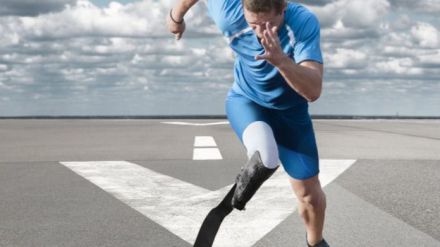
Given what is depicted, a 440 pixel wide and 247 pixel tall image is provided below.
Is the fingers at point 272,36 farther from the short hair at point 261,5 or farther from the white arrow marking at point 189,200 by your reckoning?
the white arrow marking at point 189,200

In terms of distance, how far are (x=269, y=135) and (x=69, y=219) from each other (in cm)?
253

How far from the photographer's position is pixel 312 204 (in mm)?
4609

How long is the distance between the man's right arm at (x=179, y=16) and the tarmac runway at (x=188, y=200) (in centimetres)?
161

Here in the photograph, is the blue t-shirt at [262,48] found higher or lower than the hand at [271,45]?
lower

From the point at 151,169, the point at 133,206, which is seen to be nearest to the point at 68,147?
the point at 151,169

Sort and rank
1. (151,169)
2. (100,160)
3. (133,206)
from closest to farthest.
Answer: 1. (133,206)
2. (151,169)
3. (100,160)

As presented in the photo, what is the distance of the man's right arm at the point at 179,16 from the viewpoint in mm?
5211

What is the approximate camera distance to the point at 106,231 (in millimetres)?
5555

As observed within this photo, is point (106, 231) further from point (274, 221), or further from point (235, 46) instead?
point (235, 46)

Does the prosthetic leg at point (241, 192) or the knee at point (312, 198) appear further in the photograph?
the knee at point (312, 198)

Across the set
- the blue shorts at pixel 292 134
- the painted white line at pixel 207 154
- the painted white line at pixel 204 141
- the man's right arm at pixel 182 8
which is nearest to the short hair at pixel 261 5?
the blue shorts at pixel 292 134

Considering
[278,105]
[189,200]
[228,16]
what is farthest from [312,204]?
[189,200]

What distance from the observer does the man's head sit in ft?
11.8

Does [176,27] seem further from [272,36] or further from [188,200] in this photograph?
[188,200]
